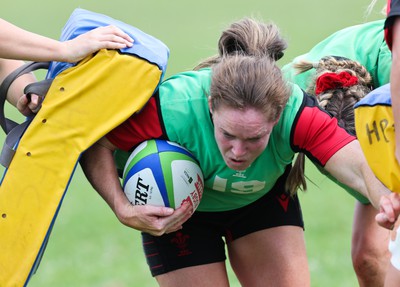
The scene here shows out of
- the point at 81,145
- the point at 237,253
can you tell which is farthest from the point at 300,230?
the point at 81,145

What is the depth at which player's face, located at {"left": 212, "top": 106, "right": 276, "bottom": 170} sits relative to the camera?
195 inches

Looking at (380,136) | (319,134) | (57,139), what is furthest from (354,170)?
(57,139)

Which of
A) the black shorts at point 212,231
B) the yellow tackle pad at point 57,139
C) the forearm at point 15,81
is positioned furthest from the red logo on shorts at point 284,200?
the forearm at point 15,81

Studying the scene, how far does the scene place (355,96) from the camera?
5.41 m

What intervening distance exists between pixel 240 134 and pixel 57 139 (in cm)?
93

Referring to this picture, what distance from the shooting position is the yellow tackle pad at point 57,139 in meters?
5.17

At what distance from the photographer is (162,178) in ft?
17.1

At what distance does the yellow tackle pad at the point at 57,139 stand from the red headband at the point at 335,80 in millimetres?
884

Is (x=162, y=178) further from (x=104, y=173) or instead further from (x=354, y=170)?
(x=354, y=170)

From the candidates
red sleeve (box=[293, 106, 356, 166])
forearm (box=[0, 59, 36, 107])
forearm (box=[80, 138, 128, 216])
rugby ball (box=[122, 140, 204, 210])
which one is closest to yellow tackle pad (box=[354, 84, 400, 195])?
red sleeve (box=[293, 106, 356, 166])

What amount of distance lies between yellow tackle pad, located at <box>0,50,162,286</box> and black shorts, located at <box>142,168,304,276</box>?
76cm

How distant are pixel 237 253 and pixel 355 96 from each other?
114 centimetres

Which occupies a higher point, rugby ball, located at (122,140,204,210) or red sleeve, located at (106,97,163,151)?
red sleeve, located at (106,97,163,151)

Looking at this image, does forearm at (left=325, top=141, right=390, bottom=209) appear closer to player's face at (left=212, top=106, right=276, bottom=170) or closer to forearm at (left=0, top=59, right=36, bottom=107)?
player's face at (left=212, top=106, right=276, bottom=170)
